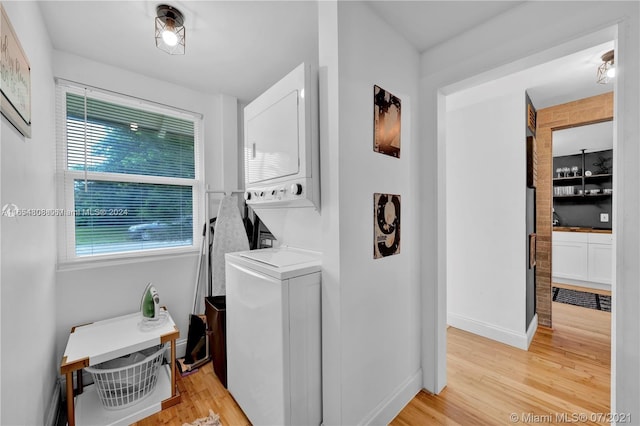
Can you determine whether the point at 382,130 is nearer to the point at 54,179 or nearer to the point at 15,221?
the point at 15,221

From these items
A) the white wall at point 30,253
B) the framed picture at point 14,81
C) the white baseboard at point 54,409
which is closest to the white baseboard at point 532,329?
the white wall at point 30,253

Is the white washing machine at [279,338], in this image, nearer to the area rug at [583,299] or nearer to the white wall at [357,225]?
the white wall at [357,225]

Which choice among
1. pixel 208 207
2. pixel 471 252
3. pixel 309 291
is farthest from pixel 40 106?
pixel 471 252

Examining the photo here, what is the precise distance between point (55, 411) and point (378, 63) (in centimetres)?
289

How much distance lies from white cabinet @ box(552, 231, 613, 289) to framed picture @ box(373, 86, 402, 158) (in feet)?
15.1

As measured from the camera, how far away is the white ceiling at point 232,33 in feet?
4.96

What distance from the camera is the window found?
197 cm

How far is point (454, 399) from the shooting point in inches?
72.7

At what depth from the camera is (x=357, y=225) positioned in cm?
147

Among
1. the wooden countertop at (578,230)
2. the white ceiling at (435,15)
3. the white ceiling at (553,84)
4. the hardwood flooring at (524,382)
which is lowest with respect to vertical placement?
the hardwood flooring at (524,382)

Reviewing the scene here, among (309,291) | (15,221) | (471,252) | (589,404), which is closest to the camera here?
(15,221)

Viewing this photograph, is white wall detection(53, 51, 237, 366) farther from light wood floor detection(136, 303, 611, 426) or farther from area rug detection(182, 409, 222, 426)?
area rug detection(182, 409, 222, 426)

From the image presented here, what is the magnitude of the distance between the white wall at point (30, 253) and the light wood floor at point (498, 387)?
2.30 feet

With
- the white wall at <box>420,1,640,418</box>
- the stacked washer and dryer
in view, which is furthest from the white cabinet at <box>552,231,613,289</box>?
the stacked washer and dryer
